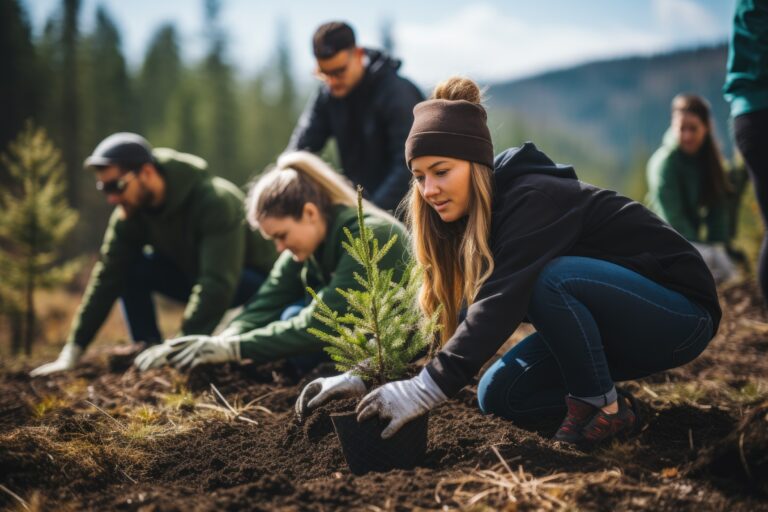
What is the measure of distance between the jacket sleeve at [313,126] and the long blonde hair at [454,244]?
3015mm

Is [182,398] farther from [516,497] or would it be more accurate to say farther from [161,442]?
[516,497]

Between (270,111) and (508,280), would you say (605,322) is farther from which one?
(270,111)

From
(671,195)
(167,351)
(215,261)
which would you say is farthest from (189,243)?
(671,195)

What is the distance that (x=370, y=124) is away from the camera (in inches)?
202

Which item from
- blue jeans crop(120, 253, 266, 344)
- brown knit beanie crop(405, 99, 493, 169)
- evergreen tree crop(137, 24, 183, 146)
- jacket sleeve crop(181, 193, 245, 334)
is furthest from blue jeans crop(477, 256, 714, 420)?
evergreen tree crop(137, 24, 183, 146)

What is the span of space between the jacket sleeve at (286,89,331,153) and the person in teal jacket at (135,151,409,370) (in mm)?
1687

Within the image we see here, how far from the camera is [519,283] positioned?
88.9 inches

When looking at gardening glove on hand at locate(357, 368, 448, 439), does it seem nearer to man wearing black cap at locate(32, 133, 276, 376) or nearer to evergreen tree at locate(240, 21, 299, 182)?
man wearing black cap at locate(32, 133, 276, 376)

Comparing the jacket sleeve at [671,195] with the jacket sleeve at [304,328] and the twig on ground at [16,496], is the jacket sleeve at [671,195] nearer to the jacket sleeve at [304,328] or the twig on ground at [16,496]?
the jacket sleeve at [304,328]

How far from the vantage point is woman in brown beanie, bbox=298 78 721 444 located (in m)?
2.30

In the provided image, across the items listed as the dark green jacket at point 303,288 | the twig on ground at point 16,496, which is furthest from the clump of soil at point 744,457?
the twig on ground at point 16,496

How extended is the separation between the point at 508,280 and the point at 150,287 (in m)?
4.06

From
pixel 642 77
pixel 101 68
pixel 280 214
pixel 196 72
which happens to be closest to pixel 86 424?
pixel 280 214

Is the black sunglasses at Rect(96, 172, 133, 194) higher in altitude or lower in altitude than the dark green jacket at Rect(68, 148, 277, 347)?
higher
